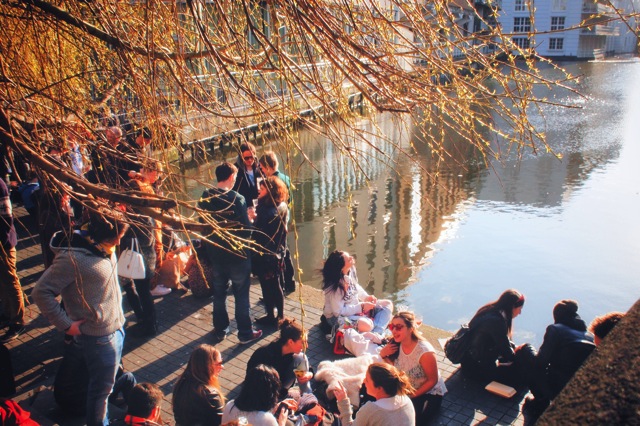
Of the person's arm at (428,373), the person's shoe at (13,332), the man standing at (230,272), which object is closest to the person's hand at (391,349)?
the person's arm at (428,373)

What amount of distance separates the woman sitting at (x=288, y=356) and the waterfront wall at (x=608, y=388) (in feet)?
13.5

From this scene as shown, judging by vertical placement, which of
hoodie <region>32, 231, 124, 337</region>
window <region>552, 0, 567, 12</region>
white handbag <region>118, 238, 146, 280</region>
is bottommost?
white handbag <region>118, 238, 146, 280</region>

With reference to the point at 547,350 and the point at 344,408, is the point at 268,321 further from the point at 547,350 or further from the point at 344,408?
the point at 547,350

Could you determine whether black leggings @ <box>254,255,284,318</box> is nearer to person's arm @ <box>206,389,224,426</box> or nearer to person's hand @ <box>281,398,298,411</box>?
person's hand @ <box>281,398,298,411</box>

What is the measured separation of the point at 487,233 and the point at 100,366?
10956mm

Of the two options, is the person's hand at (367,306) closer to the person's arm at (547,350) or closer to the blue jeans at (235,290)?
the blue jeans at (235,290)

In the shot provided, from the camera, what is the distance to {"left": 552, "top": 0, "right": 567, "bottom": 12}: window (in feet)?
248

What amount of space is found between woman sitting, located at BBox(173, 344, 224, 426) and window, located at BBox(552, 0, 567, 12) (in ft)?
271

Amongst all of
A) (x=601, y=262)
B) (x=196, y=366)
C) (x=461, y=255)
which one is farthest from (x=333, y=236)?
(x=196, y=366)

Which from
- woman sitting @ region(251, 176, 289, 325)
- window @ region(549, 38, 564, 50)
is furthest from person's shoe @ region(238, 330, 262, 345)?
window @ region(549, 38, 564, 50)

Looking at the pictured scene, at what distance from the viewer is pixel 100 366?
4391 millimetres

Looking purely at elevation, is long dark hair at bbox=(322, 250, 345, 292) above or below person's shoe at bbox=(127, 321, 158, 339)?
above

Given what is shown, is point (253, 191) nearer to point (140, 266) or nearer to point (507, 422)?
point (140, 266)

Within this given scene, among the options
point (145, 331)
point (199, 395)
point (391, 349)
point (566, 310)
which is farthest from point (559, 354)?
point (145, 331)
